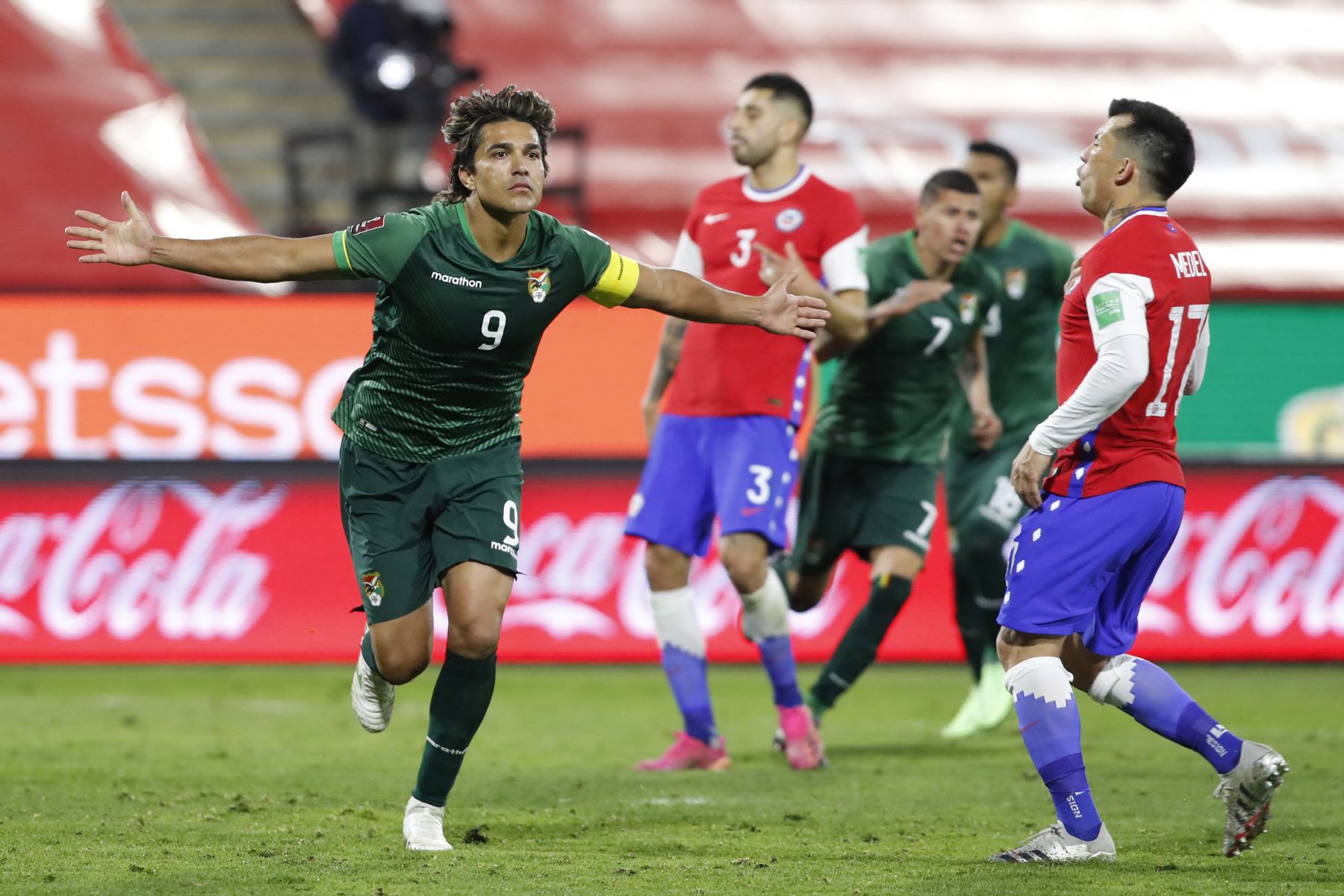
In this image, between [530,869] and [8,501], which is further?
[8,501]

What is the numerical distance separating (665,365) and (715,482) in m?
0.56

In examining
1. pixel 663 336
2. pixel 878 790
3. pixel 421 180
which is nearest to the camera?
pixel 878 790

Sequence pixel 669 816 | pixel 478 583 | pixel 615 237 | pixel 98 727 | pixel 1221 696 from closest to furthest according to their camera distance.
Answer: pixel 478 583 < pixel 669 816 < pixel 98 727 < pixel 1221 696 < pixel 615 237

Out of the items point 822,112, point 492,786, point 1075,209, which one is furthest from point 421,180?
point 492,786

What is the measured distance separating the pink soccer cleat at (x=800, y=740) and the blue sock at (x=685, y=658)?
11.1 inches

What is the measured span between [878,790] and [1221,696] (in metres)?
3.82

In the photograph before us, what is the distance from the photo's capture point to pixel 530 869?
485cm

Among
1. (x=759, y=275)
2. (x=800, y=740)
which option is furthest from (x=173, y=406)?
(x=800, y=740)

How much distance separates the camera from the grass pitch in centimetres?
479

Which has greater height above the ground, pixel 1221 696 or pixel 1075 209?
pixel 1075 209

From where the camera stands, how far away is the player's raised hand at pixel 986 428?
8.13 meters

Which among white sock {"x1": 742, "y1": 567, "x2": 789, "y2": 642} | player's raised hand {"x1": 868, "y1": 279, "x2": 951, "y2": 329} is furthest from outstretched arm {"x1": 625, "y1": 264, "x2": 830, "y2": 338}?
white sock {"x1": 742, "y1": 567, "x2": 789, "y2": 642}

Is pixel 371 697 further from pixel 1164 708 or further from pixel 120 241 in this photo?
pixel 1164 708

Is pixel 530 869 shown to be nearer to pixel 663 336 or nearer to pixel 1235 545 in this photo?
pixel 663 336
